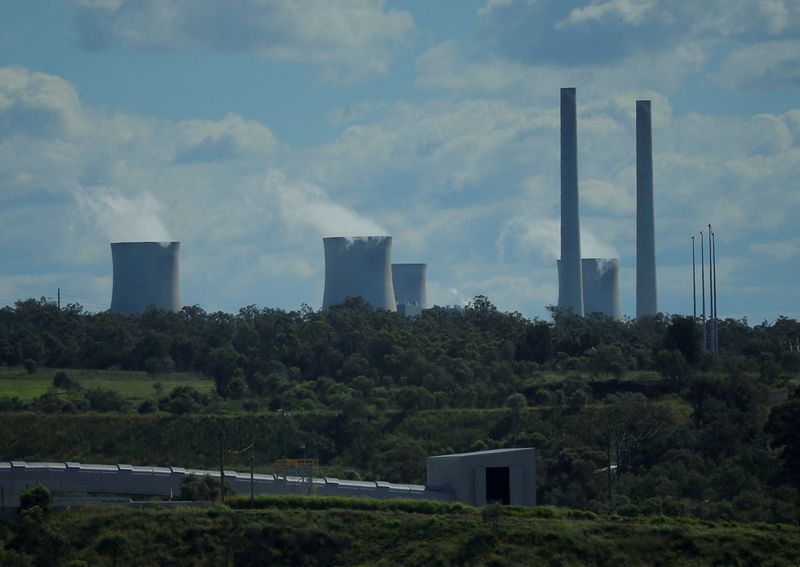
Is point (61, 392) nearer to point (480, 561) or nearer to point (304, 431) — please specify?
point (304, 431)

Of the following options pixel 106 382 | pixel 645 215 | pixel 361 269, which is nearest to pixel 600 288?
pixel 645 215

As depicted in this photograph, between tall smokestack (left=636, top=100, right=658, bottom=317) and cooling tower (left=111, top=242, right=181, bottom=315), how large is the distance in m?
36.9

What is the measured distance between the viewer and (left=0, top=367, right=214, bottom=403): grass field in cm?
7200

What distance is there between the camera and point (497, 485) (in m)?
43.5

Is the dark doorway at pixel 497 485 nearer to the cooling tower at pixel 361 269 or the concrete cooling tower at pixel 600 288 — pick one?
the cooling tower at pixel 361 269

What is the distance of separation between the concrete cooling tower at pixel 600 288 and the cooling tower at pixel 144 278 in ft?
126

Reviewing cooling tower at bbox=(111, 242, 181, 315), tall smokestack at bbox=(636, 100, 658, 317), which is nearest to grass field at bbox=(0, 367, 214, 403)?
cooling tower at bbox=(111, 242, 181, 315)

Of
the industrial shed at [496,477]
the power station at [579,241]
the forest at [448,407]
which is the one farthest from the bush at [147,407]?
the power station at [579,241]

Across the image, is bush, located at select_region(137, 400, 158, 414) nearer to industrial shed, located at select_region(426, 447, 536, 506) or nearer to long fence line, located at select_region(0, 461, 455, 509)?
long fence line, located at select_region(0, 461, 455, 509)

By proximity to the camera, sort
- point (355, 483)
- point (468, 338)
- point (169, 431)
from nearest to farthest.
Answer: point (355, 483) < point (169, 431) < point (468, 338)

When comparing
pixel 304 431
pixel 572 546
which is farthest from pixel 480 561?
pixel 304 431

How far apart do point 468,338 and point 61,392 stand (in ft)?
80.7

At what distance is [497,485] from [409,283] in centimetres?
8348

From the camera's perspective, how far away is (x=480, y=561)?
35.2 m
